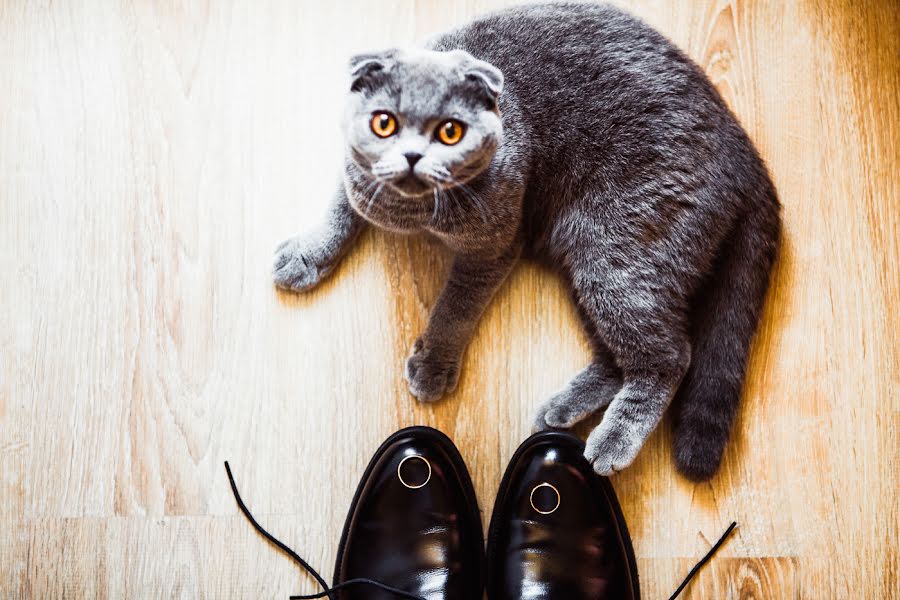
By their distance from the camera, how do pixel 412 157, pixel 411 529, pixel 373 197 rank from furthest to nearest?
pixel 411 529 → pixel 373 197 → pixel 412 157

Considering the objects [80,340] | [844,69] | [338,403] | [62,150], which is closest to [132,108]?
[62,150]

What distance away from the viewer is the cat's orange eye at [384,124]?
3.00ft

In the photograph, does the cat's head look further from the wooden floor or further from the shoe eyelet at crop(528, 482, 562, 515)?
the shoe eyelet at crop(528, 482, 562, 515)

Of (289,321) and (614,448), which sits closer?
(614,448)

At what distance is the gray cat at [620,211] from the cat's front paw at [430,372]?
23mm

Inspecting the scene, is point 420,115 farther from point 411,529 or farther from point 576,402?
point 411,529

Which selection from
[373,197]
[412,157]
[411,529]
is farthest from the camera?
[411,529]

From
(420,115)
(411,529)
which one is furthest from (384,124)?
(411,529)

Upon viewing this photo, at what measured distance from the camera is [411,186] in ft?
3.06

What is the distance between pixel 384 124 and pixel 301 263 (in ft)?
1.17

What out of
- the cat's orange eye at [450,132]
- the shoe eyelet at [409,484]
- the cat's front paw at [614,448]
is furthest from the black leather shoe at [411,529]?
the cat's orange eye at [450,132]

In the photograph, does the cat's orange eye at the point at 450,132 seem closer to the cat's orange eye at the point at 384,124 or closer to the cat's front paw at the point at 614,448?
the cat's orange eye at the point at 384,124

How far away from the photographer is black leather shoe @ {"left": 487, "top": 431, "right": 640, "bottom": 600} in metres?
1.12

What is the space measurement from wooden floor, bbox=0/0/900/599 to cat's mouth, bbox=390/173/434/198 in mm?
275
